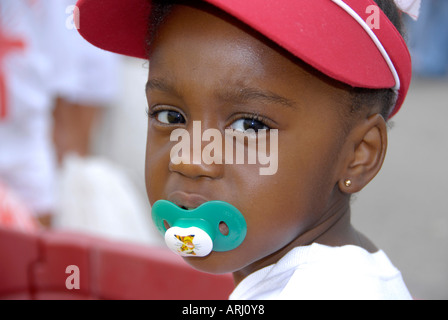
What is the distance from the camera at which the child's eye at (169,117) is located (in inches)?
27.6

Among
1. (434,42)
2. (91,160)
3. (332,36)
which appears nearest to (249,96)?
(332,36)

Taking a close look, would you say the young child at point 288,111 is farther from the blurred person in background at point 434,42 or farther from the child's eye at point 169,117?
the blurred person in background at point 434,42

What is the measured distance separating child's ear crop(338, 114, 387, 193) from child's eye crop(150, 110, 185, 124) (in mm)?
206

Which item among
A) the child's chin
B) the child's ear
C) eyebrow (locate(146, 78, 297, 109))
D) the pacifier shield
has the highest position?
eyebrow (locate(146, 78, 297, 109))

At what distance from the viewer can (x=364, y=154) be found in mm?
716

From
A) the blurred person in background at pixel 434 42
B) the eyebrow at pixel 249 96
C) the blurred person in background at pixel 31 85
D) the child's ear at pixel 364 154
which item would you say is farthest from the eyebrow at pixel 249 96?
the blurred person in background at pixel 434 42

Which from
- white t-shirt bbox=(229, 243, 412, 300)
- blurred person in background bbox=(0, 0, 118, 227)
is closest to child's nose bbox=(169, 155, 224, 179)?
white t-shirt bbox=(229, 243, 412, 300)

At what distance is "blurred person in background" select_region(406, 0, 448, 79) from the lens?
4.76 metres

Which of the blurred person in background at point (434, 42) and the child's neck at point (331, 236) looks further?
the blurred person in background at point (434, 42)

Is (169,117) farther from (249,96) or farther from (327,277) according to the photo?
(327,277)

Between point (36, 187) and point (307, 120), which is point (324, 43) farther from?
point (36, 187)

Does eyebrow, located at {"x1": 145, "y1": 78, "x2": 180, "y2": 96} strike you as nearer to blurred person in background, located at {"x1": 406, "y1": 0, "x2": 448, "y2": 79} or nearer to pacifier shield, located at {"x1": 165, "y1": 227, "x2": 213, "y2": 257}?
pacifier shield, located at {"x1": 165, "y1": 227, "x2": 213, "y2": 257}

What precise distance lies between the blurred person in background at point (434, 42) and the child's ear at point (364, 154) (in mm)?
4316

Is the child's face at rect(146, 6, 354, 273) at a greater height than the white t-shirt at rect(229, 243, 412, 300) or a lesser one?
greater
